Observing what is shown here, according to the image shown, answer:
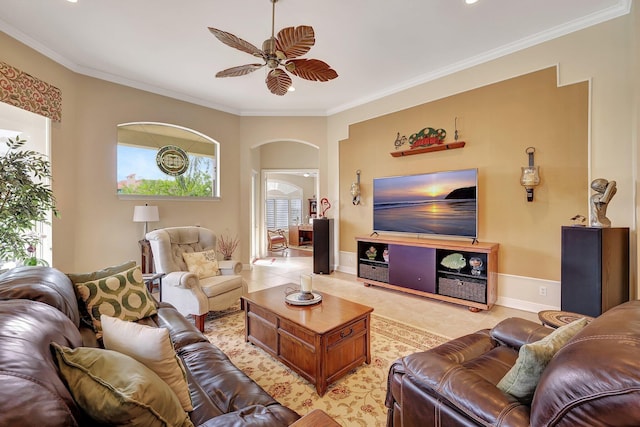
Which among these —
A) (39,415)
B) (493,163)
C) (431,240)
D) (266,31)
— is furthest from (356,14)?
(39,415)

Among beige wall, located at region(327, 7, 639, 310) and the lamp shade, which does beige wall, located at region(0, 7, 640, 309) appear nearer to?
beige wall, located at region(327, 7, 639, 310)

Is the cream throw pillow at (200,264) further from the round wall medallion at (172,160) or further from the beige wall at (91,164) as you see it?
the round wall medallion at (172,160)

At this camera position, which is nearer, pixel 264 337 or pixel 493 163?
pixel 264 337

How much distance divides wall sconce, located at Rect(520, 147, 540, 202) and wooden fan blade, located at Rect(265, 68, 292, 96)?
287 cm

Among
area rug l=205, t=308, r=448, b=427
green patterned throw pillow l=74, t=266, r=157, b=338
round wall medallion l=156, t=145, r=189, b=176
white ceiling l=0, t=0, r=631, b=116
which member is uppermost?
white ceiling l=0, t=0, r=631, b=116

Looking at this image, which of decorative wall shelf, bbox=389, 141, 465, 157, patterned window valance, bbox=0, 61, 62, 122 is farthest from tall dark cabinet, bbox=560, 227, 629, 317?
patterned window valance, bbox=0, 61, 62, 122

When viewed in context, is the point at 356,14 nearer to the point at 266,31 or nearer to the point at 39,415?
the point at 266,31

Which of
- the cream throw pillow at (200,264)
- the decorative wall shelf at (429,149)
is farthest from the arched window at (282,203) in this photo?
the cream throw pillow at (200,264)

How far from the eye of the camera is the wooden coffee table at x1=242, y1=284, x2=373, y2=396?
1.86 meters

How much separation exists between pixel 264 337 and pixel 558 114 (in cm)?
388

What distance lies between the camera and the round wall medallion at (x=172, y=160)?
4562 millimetres

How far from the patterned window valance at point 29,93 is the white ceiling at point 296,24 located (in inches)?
16.4

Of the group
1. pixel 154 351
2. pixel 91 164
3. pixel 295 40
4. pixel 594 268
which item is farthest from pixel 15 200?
pixel 594 268

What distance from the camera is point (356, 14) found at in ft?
9.01
